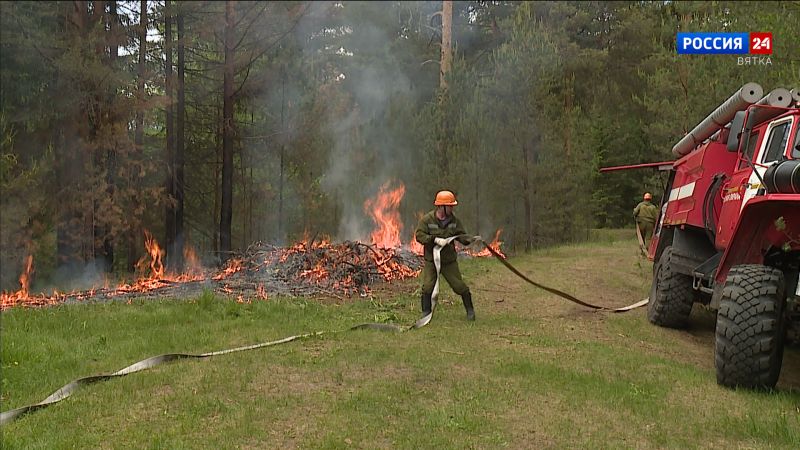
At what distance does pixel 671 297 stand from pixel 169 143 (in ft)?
43.3

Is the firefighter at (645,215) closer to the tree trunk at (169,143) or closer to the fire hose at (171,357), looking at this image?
the fire hose at (171,357)

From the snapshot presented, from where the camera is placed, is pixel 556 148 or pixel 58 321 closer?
pixel 58 321

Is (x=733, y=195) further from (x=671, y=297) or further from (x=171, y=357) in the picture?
(x=171, y=357)

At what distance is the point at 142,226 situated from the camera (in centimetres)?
1598

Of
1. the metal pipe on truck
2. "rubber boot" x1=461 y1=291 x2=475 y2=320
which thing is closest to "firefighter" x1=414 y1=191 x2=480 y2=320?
"rubber boot" x1=461 y1=291 x2=475 y2=320

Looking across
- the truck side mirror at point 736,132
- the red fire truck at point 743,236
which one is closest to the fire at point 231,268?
the red fire truck at point 743,236

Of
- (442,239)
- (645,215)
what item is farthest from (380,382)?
(645,215)

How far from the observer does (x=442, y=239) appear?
26.9 feet

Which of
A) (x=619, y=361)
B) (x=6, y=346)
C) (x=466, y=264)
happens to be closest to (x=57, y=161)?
(x=6, y=346)

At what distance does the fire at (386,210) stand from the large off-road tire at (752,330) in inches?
502

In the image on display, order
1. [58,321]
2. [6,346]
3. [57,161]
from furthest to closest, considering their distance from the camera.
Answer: [57,161] < [58,321] < [6,346]

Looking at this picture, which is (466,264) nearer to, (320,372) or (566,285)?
(566,285)

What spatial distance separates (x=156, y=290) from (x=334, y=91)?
30.0 feet

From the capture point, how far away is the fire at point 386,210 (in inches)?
709
